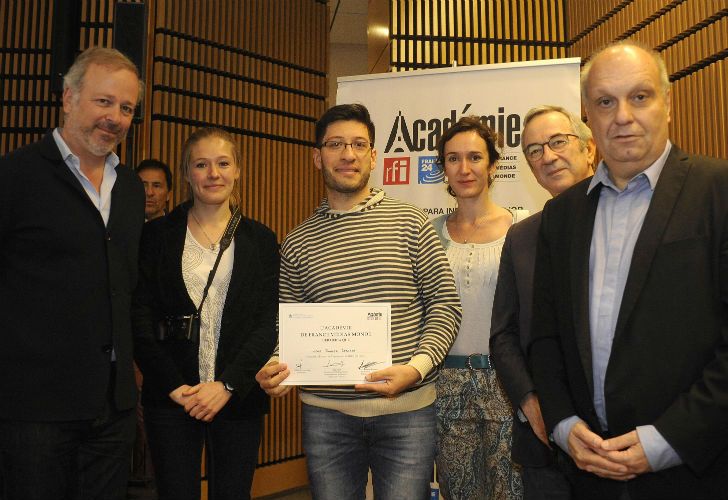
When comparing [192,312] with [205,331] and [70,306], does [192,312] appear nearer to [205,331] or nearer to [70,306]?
[205,331]

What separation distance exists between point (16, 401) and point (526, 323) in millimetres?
1564

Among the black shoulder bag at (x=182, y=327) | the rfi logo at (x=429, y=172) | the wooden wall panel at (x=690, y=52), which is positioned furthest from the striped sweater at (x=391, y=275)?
the wooden wall panel at (x=690, y=52)

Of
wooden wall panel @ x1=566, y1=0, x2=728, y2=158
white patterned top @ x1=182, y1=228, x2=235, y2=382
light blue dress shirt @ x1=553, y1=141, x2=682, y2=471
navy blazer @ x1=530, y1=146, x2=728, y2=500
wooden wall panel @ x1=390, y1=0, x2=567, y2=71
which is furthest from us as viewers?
wooden wall panel @ x1=390, y1=0, x2=567, y2=71

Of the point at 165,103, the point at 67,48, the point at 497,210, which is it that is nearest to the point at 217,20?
the point at 165,103

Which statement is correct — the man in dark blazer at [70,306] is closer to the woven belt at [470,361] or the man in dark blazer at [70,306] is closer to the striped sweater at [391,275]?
the striped sweater at [391,275]

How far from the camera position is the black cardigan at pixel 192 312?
2352 millimetres

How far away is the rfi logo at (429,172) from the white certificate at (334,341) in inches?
64.8

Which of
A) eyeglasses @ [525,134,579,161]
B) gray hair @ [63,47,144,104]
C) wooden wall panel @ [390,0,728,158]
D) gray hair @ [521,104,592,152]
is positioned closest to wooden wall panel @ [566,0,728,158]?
wooden wall panel @ [390,0,728,158]

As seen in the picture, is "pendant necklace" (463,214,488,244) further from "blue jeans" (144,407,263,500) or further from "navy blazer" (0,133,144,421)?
"navy blazer" (0,133,144,421)

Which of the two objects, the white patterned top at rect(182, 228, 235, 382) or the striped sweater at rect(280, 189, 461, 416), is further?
the white patterned top at rect(182, 228, 235, 382)

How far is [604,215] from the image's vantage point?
179cm

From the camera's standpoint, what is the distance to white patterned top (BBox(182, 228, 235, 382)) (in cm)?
Result: 241

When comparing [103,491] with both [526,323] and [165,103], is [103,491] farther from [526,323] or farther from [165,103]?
[165,103]

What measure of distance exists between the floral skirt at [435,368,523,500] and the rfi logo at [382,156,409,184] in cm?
156
